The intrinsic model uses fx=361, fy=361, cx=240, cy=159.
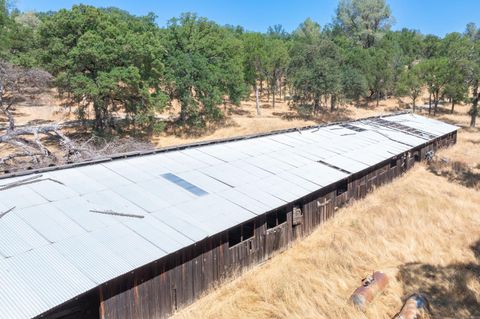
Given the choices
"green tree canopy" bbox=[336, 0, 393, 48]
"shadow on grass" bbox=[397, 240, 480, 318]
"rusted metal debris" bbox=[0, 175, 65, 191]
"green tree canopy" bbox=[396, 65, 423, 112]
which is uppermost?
"green tree canopy" bbox=[336, 0, 393, 48]

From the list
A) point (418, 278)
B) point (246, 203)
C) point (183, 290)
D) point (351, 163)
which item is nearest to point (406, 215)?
point (351, 163)

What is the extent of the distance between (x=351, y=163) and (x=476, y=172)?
13.1 m

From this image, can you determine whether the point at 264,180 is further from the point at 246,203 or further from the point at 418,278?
the point at 418,278

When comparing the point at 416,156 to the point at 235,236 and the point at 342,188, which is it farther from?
the point at 235,236

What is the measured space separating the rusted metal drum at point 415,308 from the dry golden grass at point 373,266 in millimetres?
379

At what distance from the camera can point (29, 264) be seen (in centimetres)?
870

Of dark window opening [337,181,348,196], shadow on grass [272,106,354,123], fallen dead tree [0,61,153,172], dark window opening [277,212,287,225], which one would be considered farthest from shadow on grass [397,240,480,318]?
shadow on grass [272,106,354,123]

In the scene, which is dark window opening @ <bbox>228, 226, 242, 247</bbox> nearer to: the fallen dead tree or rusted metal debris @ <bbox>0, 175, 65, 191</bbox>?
rusted metal debris @ <bbox>0, 175, 65, 191</bbox>

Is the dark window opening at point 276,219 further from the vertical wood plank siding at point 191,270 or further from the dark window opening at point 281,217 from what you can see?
the vertical wood plank siding at point 191,270

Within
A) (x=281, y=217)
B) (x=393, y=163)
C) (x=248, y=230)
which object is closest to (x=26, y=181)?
(x=248, y=230)

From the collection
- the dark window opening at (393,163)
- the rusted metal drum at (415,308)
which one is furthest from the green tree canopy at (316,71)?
the rusted metal drum at (415,308)

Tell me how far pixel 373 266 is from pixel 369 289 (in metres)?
2.22

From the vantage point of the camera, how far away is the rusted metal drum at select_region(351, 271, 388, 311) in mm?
10792

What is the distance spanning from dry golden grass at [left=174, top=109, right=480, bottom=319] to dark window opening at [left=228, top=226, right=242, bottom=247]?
50.3 inches
